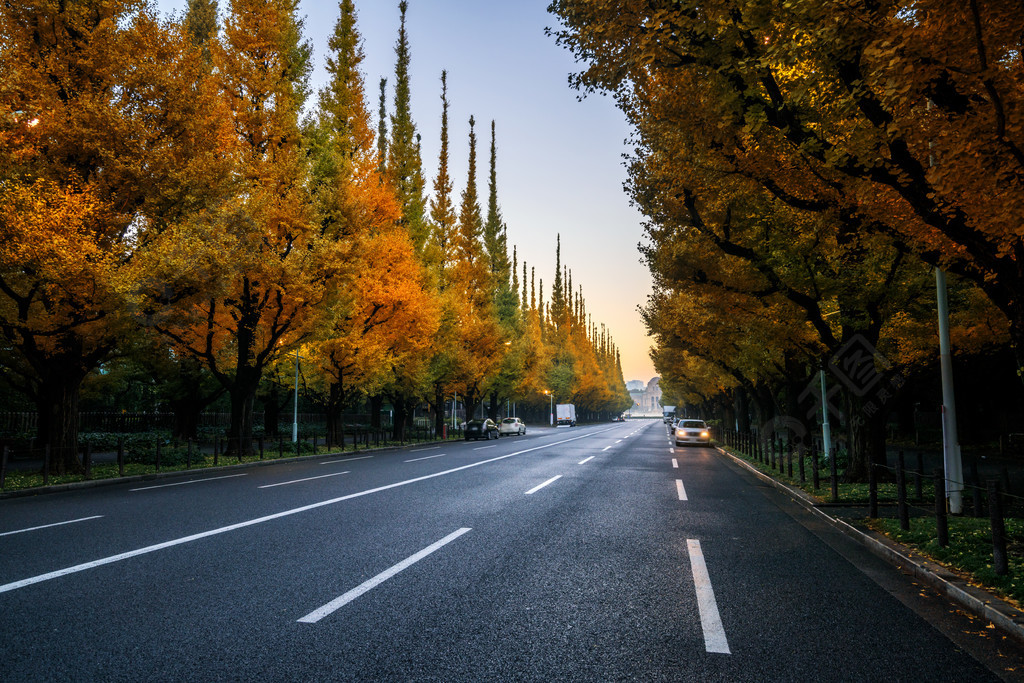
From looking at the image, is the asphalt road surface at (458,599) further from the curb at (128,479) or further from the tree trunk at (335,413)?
the tree trunk at (335,413)

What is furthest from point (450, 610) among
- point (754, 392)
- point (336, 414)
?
point (754, 392)

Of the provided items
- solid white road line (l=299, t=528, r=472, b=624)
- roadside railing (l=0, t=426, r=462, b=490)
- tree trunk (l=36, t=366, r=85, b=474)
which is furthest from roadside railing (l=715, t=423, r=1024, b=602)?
tree trunk (l=36, t=366, r=85, b=474)

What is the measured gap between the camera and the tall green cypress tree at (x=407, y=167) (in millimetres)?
32656

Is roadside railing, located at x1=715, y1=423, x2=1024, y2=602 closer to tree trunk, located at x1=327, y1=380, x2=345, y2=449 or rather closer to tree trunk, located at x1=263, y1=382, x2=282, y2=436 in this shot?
tree trunk, located at x1=327, y1=380, x2=345, y2=449

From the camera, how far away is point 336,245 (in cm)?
1986

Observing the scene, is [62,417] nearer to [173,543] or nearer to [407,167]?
[173,543]

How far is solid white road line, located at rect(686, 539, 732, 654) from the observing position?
12.9ft

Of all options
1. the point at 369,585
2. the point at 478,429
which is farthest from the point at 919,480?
the point at 478,429

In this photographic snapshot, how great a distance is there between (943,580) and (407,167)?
103 feet

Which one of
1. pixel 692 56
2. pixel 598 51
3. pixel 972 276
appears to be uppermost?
pixel 598 51

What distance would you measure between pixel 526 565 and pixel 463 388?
35.1 metres

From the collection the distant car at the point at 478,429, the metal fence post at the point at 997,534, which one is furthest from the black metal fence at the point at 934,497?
the distant car at the point at 478,429

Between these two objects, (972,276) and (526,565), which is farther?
(972,276)

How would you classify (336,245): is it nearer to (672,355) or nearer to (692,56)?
(692,56)
